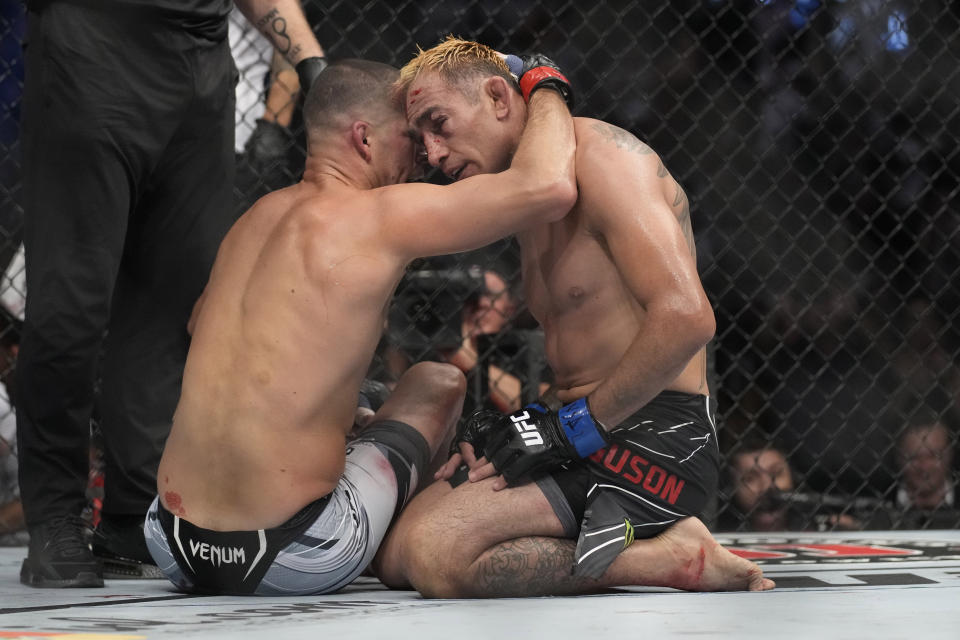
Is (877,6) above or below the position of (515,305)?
above

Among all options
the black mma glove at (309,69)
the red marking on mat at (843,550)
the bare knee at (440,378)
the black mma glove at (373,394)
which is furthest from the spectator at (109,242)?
the red marking on mat at (843,550)

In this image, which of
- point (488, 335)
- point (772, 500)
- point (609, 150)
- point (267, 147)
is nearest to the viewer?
point (609, 150)

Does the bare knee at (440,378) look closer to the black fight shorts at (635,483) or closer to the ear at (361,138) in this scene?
the black fight shorts at (635,483)

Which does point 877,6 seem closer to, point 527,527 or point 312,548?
point 527,527

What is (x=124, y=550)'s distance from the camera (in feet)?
6.19

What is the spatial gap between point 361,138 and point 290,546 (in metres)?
0.59

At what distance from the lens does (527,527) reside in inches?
61.9

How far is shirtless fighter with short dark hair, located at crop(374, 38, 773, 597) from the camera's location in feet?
4.93

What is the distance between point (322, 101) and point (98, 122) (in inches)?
15.3

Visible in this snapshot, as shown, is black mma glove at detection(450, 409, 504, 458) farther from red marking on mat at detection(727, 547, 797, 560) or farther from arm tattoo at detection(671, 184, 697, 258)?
red marking on mat at detection(727, 547, 797, 560)

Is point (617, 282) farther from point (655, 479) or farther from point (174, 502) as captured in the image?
point (174, 502)

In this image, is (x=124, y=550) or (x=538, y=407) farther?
(x=124, y=550)

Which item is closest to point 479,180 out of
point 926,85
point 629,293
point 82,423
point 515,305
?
point 629,293

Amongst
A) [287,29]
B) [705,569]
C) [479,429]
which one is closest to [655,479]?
[705,569]
